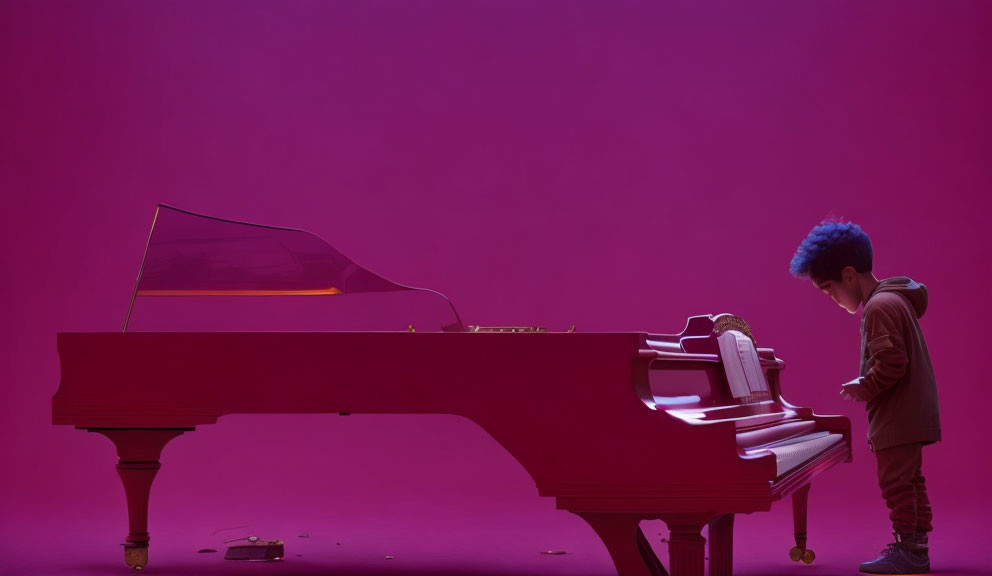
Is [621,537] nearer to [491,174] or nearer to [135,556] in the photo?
[135,556]

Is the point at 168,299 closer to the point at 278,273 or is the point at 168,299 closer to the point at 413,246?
the point at 278,273

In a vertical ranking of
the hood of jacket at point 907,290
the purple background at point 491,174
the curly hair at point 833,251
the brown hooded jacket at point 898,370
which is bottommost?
the brown hooded jacket at point 898,370

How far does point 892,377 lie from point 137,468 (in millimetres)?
2256

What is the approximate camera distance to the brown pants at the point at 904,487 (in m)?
3.60

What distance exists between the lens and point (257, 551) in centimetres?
406

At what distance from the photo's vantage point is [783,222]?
597 centimetres

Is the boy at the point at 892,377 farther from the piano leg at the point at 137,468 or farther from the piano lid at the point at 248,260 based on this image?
the piano leg at the point at 137,468

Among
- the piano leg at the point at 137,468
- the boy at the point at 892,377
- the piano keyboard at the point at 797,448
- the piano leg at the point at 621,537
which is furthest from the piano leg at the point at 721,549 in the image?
the piano leg at the point at 137,468

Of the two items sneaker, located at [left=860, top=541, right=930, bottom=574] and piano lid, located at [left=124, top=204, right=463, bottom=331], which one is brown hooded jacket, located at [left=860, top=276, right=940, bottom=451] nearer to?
sneaker, located at [left=860, top=541, right=930, bottom=574]

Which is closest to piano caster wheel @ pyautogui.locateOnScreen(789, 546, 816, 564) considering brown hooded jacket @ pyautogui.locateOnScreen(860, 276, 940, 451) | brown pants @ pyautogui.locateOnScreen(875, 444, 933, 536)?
brown pants @ pyautogui.locateOnScreen(875, 444, 933, 536)

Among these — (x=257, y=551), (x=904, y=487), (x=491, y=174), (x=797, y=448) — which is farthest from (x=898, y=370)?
(x=491, y=174)

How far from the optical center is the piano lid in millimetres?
3439

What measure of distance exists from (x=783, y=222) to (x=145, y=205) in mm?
3305

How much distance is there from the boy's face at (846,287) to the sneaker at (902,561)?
2.49ft
